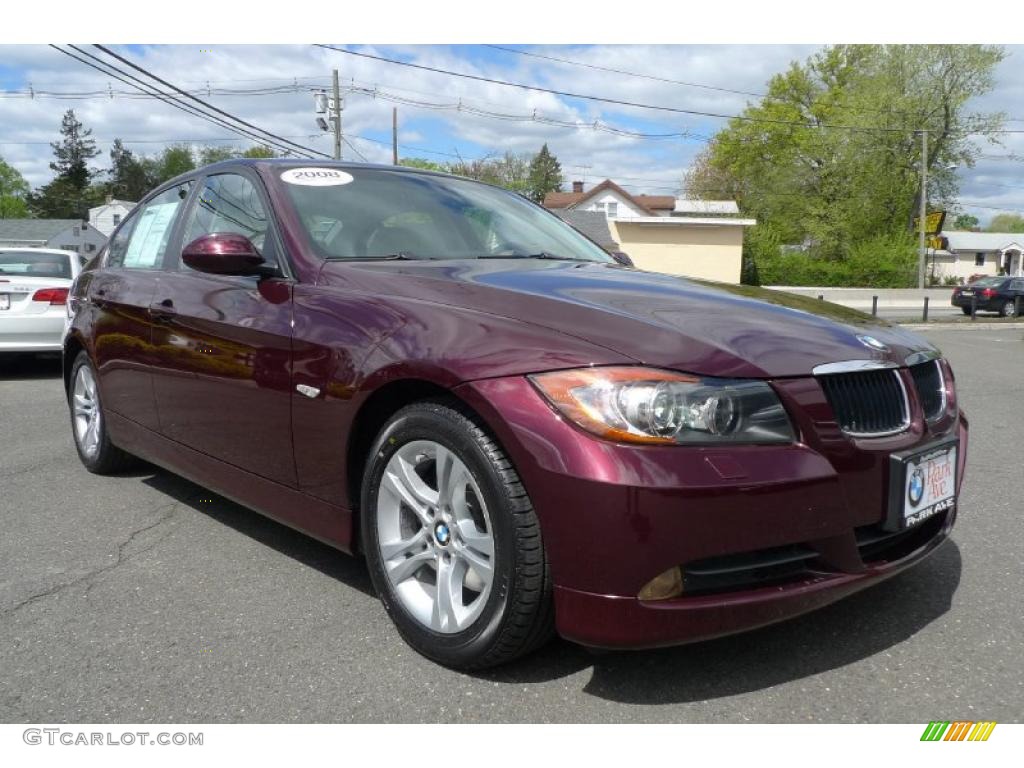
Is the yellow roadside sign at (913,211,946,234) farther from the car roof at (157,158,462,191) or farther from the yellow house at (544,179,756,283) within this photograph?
the car roof at (157,158,462,191)

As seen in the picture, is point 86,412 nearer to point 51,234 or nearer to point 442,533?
point 442,533

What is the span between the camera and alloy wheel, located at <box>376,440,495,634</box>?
245cm

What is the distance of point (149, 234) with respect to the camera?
4363 millimetres

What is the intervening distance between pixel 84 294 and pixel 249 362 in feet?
7.04

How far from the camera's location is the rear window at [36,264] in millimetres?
9430

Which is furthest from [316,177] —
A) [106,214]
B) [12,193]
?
[12,193]

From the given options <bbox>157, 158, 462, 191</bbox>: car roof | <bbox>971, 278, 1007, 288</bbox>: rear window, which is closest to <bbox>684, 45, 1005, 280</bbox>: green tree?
<bbox>971, 278, 1007, 288</bbox>: rear window

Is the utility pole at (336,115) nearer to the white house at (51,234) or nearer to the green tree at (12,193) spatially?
the white house at (51,234)

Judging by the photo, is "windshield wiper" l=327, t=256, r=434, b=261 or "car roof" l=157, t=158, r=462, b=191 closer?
"windshield wiper" l=327, t=256, r=434, b=261

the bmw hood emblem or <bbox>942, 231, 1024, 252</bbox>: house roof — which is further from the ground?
<bbox>942, 231, 1024, 252</bbox>: house roof

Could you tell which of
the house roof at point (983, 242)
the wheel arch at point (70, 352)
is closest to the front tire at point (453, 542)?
the wheel arch at point (70, 352)

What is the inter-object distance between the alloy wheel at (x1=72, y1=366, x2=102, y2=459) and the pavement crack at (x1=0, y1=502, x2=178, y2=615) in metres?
0.85

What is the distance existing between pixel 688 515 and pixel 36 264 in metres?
9.57

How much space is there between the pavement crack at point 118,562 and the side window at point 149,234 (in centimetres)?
116
